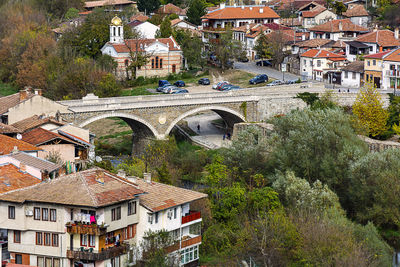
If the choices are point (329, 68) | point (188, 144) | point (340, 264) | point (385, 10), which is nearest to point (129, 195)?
point (340, 264)

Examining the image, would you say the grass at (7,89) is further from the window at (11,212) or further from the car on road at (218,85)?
the window at (11,212)

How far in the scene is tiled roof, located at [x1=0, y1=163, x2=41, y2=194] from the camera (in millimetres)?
41031

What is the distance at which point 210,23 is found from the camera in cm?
10062

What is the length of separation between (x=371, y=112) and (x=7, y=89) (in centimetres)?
4113

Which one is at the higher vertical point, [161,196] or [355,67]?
[355,67]

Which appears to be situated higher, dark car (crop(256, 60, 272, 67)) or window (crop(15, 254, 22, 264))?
dark car (crop(256, 60, 272, 67))

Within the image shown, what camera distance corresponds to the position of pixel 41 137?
52.8 m

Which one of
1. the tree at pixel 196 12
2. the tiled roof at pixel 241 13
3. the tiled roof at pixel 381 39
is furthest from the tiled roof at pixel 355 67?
the tree at pixel 196 12

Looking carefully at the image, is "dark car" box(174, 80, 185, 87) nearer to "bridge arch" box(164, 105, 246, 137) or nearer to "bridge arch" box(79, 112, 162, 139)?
"bridge arch" box(164, 105, 246, 137)

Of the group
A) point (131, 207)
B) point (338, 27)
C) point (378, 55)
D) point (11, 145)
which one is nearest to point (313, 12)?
point (338, 27)

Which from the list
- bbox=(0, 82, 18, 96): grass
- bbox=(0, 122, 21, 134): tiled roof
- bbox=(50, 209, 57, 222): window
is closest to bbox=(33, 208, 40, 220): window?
bbox=(50, 209, 57, 222): window

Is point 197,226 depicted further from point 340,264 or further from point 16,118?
point 16,118

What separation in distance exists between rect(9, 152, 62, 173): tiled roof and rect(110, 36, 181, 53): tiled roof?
41834 mm

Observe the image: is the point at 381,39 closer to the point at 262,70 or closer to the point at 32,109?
the point at 262,70
